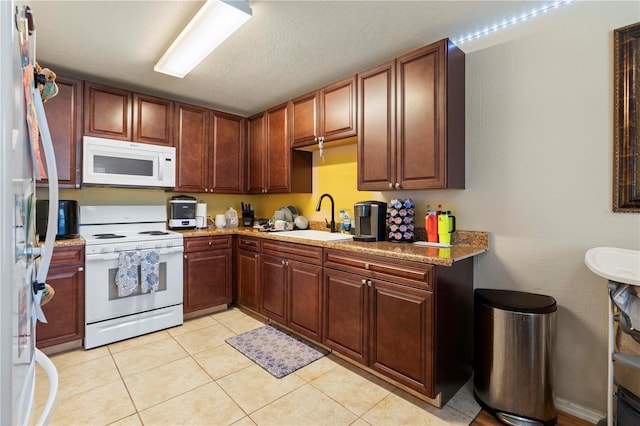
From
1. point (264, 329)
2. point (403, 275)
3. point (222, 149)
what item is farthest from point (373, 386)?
point (222, 149)

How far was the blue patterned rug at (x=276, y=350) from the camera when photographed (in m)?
2.28

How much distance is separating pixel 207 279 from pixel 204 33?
2312 mm

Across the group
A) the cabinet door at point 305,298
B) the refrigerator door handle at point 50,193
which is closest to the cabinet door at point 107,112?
the cabinet door at point 305,298

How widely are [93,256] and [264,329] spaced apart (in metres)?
1.59

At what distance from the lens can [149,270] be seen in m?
2.80

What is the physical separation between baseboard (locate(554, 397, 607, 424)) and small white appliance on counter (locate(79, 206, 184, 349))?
308 centimetres

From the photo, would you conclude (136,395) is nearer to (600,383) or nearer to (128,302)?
(128,302)

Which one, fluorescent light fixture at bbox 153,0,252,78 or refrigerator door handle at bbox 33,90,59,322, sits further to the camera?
fluorescent light fixture at bbox 153,0,252,78

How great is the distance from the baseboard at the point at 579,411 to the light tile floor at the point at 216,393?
19.4 inches

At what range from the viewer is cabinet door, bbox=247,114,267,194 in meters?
3.63

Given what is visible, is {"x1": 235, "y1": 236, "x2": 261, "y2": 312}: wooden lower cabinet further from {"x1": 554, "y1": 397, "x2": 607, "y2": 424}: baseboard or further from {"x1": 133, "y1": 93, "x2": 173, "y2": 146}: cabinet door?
{"x1": 554, "y1": 397, "x2": 607, "y2": 424}: baseboard

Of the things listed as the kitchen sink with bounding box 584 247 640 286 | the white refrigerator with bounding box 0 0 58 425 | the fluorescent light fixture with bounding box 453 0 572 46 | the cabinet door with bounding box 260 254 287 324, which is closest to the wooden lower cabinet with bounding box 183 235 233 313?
the cabinet door with bounding box 260 254 287 324

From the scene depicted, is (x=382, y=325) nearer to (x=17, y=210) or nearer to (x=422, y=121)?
(x=422, y=121)

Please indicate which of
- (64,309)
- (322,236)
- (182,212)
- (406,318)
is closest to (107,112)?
(182,212)
